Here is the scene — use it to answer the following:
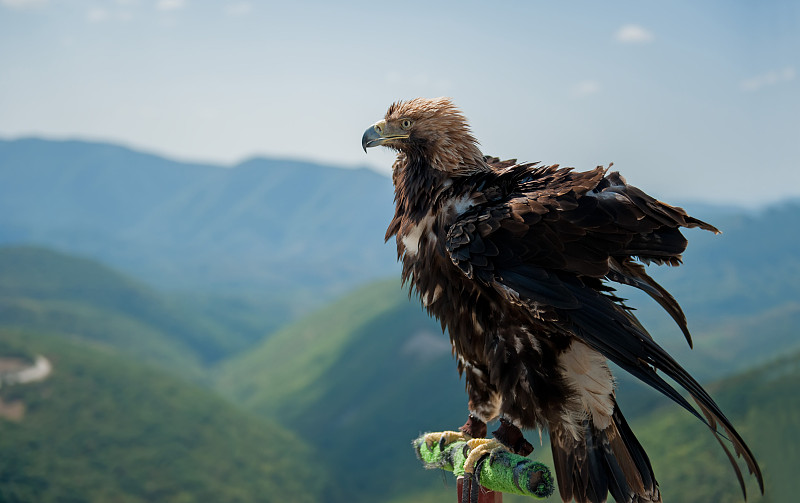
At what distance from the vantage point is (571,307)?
14.4 ft

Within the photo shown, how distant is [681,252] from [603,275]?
61cm

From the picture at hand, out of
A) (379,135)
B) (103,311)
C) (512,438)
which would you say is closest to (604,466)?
(512,438)

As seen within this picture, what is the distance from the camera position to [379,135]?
217 inches

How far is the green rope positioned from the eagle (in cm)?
18

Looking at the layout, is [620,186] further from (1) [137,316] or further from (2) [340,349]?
(1) [137,316]

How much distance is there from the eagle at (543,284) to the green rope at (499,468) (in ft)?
0.60

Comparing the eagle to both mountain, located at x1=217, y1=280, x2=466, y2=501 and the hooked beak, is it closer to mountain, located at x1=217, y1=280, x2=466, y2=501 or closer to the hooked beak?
the hooked beak

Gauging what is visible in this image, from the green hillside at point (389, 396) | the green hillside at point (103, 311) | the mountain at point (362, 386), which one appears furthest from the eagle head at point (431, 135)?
the green hillside at point (103, 311)

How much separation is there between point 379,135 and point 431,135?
427 millimetres

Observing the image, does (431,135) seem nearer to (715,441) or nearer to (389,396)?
(715,441)

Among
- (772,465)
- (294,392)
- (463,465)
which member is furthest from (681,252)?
(294,392)

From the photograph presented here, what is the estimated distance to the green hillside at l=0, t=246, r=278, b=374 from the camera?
7844 cm

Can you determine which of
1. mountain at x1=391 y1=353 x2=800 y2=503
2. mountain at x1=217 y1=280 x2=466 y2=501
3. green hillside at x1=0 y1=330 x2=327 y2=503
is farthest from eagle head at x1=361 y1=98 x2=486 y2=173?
mountain at x1=217 y1=280 x2=466 y2=501

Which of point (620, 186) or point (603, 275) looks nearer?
point (603, 275)
